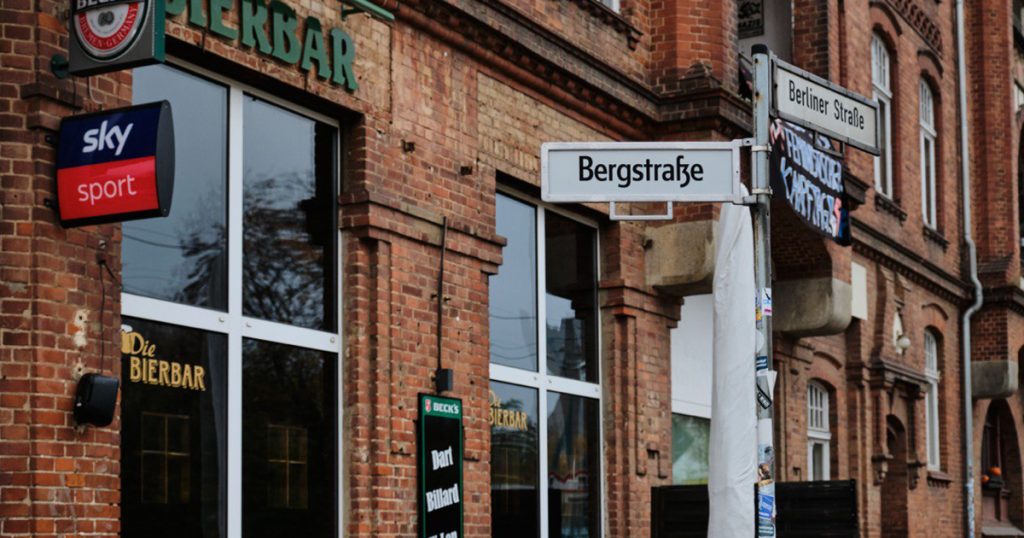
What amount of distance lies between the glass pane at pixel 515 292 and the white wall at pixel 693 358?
7.88ft

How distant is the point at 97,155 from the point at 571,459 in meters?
6.90

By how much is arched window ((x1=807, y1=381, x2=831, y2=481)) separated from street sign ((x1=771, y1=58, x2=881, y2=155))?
33.5 ft

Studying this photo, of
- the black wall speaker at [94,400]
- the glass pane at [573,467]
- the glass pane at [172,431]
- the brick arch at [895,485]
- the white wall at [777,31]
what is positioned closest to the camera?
the black wall speaker at [94,400]

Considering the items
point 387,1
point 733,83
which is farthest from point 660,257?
point 387,1

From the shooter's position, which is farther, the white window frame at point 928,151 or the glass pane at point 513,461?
the white window frame at point 928,151

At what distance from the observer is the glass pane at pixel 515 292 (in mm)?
12984

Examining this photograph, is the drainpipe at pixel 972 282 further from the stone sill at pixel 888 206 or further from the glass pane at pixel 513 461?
the glass pane at pixel 513 461

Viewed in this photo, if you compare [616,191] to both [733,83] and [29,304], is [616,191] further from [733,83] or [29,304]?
[733,83]

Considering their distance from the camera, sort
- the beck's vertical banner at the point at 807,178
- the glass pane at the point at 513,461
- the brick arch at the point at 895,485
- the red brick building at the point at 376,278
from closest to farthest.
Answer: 1. the red brick building at the point at 376,278
2. the beck's vertical banner at the point at 807,178
3. the glass pane at the point at 513,461
4. the brick arch at the point at 895,485

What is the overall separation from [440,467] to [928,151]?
52.3 ft

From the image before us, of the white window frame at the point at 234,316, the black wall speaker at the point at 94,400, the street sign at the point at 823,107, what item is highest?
the street sign at the point at 823,107

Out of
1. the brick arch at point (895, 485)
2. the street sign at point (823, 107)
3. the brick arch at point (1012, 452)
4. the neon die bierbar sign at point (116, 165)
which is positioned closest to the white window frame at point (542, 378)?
the street sign at point (823, 107)

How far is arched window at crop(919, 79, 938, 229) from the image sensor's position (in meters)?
25.0

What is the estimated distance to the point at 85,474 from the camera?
26.6ft
